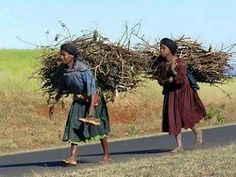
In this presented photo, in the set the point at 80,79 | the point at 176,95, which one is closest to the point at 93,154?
the point at 176,95

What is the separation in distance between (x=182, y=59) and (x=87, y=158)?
237 cm

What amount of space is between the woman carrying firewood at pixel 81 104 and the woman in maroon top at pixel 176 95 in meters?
1.46

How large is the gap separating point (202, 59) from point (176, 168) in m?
4.97

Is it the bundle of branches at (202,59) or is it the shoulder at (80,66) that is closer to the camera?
the shoulder at (80,66)

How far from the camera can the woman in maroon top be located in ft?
39.5

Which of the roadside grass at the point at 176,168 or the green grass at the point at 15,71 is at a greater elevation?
the green grass at the point at 15,71

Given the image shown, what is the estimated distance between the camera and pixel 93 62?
11.8 meters

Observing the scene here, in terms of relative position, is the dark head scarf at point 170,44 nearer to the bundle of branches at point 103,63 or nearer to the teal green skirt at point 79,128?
the bundle of branches at point 103,63

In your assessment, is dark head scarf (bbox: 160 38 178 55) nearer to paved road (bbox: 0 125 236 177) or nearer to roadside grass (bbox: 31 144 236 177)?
paved road (bbox: 0 125 236 177)

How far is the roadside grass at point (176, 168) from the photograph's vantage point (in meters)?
8.53

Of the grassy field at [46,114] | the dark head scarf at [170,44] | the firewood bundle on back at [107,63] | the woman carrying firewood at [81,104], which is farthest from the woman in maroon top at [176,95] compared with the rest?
the grassy field at [46,114]

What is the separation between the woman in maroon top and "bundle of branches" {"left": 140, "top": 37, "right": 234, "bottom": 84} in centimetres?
82

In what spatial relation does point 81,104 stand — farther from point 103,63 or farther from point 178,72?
point 178,72

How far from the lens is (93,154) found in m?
13.6
